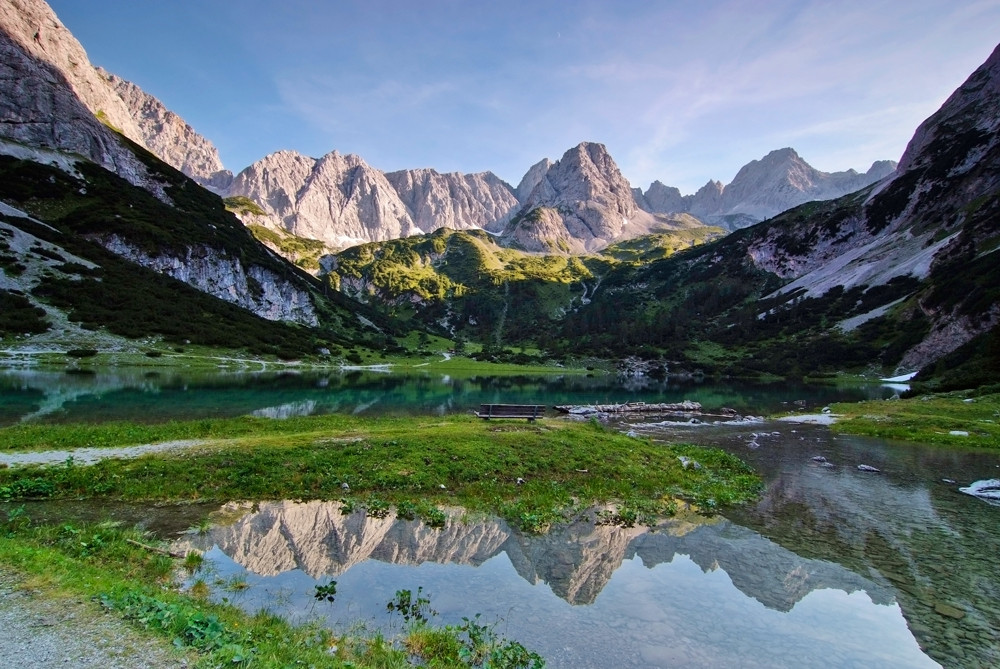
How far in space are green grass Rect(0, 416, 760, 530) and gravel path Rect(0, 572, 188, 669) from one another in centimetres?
1097

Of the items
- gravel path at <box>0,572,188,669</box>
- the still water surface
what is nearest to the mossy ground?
gravel path at <box>0,572,188,669</box>

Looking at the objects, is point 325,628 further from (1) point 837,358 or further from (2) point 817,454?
(1) point 837,358

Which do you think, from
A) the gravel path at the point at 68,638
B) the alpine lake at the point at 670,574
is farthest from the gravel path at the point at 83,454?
the gravel path at the point at 68,638

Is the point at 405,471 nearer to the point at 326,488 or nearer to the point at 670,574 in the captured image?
the point at 326,488

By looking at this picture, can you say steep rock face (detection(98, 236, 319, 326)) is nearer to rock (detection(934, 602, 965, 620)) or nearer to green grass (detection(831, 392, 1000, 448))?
green grass (detection(831, 392, 1000, 448))

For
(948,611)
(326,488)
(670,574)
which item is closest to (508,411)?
(326,488)

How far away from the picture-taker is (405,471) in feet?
75.7

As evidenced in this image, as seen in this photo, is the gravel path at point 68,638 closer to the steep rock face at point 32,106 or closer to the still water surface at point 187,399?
the still water surface at point 187,399

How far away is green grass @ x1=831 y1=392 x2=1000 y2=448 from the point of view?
37.9 meters

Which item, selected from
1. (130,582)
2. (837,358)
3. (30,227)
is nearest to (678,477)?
(130,582)

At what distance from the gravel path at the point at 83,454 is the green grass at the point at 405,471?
131cm

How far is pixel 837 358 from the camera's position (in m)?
159

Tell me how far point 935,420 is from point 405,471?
49.8 m

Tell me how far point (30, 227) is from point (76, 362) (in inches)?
3124
